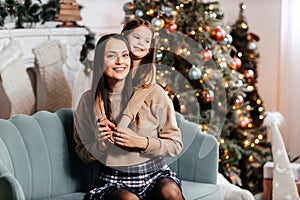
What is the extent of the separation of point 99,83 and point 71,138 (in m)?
0.45

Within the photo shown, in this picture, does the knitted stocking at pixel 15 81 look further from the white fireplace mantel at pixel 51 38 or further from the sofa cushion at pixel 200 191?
the sofa cushion at pixel 200 191

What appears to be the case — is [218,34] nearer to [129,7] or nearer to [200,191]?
[129,7]

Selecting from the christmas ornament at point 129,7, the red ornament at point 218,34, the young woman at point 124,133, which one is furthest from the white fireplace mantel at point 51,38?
the young woman at point 124,133

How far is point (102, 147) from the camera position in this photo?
274 centimetres

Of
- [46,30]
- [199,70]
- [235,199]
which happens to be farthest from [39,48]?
[235,199]

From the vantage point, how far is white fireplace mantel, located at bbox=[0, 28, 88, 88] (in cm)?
393

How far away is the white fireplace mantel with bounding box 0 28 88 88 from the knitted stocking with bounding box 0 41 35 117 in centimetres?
6

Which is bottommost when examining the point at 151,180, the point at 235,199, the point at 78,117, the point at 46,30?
the point at 235,199

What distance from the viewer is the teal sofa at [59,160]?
114 inches

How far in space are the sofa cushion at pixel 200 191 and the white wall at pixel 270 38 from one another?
1809 millimetres

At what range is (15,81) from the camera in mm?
3932

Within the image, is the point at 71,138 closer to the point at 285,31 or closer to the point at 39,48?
the point at 39,48


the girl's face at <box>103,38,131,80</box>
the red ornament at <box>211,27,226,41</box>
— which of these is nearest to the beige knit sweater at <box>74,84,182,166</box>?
the girl's face at <box>103,38,131,80</box>

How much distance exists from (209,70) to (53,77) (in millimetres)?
1028
